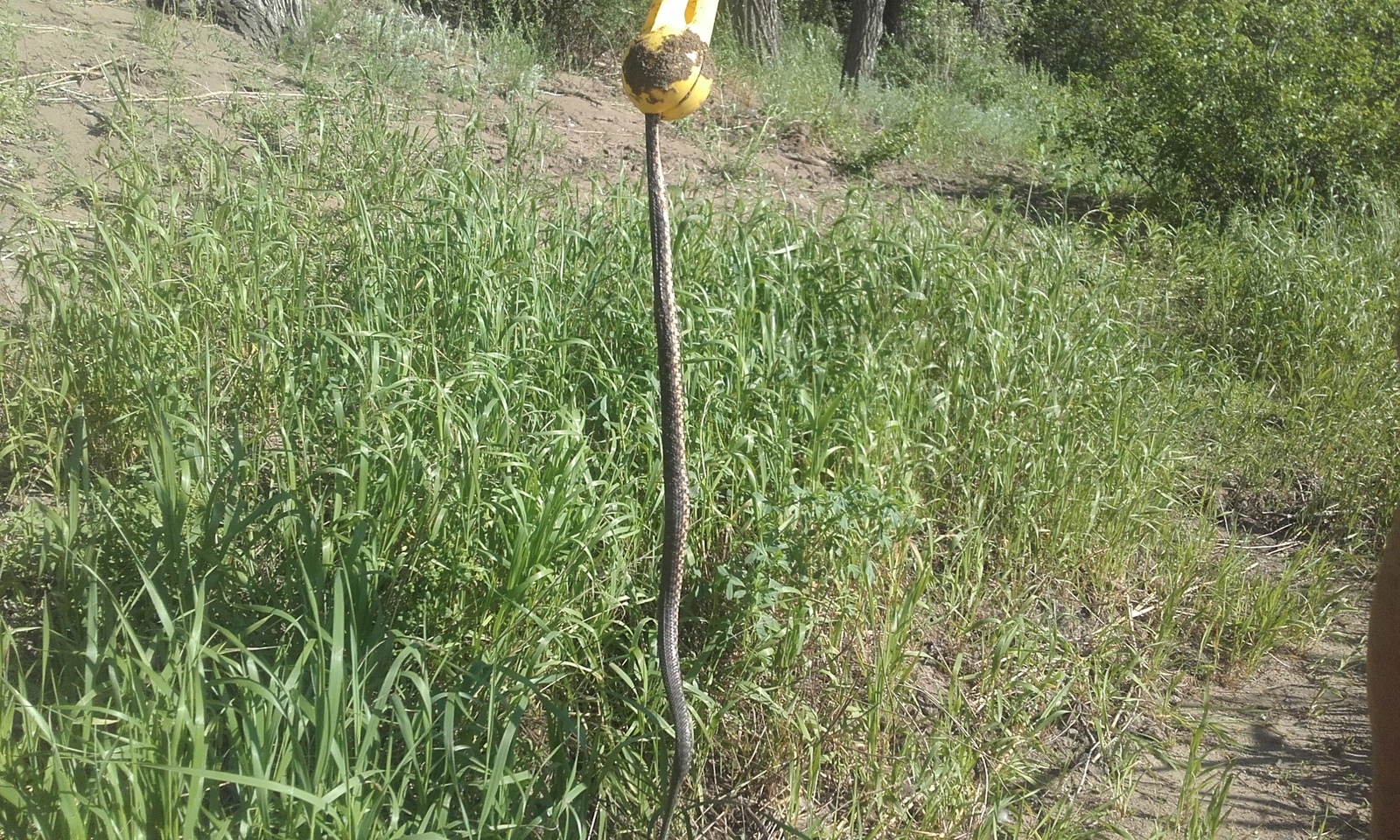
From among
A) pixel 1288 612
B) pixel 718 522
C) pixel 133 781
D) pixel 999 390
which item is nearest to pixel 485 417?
pixel 718 522

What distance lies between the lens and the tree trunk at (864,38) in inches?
419

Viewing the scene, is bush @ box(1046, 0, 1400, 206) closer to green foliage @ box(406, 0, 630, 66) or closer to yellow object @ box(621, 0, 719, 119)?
green foliage @ box(406, 0, 630, 66)

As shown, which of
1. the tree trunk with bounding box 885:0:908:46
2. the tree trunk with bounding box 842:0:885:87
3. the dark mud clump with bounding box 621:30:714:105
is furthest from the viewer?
the tree trunk with bounding box 885:0:908:46

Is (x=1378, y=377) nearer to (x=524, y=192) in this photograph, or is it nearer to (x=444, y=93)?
(x=524, y=192)

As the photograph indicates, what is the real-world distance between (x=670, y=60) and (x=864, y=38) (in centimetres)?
986

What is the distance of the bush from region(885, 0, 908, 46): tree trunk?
24.7ft

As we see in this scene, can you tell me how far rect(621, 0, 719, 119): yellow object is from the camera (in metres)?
1.56

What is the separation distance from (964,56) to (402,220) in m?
10.9

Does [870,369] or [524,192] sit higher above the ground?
[524,192]

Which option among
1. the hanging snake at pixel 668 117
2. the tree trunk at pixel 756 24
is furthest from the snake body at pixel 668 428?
the tree trunk at pixel 756 24

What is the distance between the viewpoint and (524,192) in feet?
14.8

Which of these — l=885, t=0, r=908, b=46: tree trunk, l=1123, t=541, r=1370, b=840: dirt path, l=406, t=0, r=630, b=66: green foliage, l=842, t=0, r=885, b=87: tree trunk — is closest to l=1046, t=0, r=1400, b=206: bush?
l=406, t=0, r=630, b=66: green foliage

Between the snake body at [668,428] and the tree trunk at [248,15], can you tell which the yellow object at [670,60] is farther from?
the tree trunk at [248,15]

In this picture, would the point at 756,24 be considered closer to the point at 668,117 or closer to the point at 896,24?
the point at 896,24
